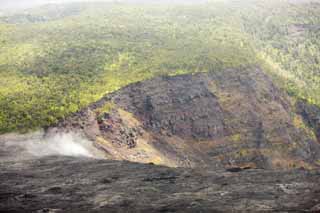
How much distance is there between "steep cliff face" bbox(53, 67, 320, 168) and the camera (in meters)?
87.1

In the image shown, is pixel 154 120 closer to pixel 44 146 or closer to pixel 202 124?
pixel 202 124

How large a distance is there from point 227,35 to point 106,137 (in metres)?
83.0

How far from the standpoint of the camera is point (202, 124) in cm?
10369

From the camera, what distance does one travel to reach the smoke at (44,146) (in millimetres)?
76406

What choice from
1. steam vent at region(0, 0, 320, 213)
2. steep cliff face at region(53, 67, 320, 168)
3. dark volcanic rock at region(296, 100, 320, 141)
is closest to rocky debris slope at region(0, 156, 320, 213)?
steam vent at region(0, 0, 320, 213)

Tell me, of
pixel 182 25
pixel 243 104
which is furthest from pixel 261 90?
pixel 182 25

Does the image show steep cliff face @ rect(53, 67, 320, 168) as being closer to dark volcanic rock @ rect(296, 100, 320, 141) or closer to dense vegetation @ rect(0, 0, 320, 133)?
dark volcanic rock @ rect(296, 100, 320, 141)

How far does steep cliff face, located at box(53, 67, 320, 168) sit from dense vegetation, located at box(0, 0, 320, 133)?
10.0ft

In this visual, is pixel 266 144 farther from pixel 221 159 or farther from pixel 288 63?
pixel 288 63

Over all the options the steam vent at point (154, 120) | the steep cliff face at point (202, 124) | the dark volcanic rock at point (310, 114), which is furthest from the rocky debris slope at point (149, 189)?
the dark volcanic rock at point (310, 114)

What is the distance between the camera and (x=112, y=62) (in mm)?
115625

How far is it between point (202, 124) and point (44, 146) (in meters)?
33.0

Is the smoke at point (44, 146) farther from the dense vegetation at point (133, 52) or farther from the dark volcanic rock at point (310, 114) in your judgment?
the dark volcanic rock at point (310, 114)

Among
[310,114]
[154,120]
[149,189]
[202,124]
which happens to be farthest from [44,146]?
[310,114]
